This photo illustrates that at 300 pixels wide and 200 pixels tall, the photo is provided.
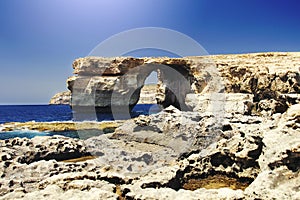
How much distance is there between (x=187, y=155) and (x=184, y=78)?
3261 centimetres

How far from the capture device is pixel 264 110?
22156mm

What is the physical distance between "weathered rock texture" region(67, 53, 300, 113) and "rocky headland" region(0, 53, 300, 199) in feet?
0.66

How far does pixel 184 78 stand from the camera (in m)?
44.7

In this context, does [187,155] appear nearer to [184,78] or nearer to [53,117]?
[184,78]

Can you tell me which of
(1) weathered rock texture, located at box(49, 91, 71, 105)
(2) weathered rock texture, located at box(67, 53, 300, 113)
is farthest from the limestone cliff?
(2) weathered rock texture, located at box(67, 53, 300, 113)

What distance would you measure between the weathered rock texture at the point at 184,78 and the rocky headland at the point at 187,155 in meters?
0.20

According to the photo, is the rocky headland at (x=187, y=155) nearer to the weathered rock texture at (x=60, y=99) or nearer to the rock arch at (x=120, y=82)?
the rock arch at (x=120, y=82)

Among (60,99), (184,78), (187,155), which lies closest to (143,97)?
(60,99)

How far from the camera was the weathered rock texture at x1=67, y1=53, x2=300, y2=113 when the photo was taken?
25.3 metres

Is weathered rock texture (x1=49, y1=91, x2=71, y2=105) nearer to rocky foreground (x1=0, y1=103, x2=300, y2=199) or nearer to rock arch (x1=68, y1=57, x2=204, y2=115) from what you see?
rock arch (x1=68, y1=57, x2=204, y2=115)

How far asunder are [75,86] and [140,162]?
146 ft

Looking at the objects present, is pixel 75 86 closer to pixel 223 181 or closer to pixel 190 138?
pixel 190 138

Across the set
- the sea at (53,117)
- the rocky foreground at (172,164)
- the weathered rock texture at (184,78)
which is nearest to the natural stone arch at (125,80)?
the weathered rock texture at (184,78)

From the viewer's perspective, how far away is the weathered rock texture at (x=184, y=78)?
83.1 ft
